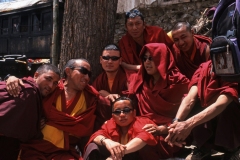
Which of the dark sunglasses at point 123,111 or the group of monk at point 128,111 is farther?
the dark sunglasses at point 123,111

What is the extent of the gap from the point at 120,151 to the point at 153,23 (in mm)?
7116

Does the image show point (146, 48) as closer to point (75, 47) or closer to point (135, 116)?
point (135, 116)

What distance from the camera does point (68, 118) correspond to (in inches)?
123

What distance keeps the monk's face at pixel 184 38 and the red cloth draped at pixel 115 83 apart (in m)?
0.75

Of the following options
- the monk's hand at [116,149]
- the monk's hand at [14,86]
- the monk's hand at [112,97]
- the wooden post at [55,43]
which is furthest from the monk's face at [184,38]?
the wooden post at [55,43]

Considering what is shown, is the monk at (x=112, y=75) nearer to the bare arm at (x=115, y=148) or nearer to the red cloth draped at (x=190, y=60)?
the red cloth draped at (x=190, y=60)

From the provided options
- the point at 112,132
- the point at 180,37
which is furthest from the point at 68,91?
the point at 180,37

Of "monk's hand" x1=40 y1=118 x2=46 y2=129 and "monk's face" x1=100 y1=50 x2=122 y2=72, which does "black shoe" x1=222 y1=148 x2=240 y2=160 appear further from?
"monk's hand" x1=40 y1=118 x2=46 y2=129

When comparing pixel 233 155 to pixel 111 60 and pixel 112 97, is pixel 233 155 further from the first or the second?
pixel 111 60

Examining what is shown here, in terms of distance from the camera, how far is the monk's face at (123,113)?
10.1 feet

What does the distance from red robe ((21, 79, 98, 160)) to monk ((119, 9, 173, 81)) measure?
1.00m

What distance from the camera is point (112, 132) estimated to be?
309cm

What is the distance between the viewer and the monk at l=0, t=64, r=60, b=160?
2834 mm

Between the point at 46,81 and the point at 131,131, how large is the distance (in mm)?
971
